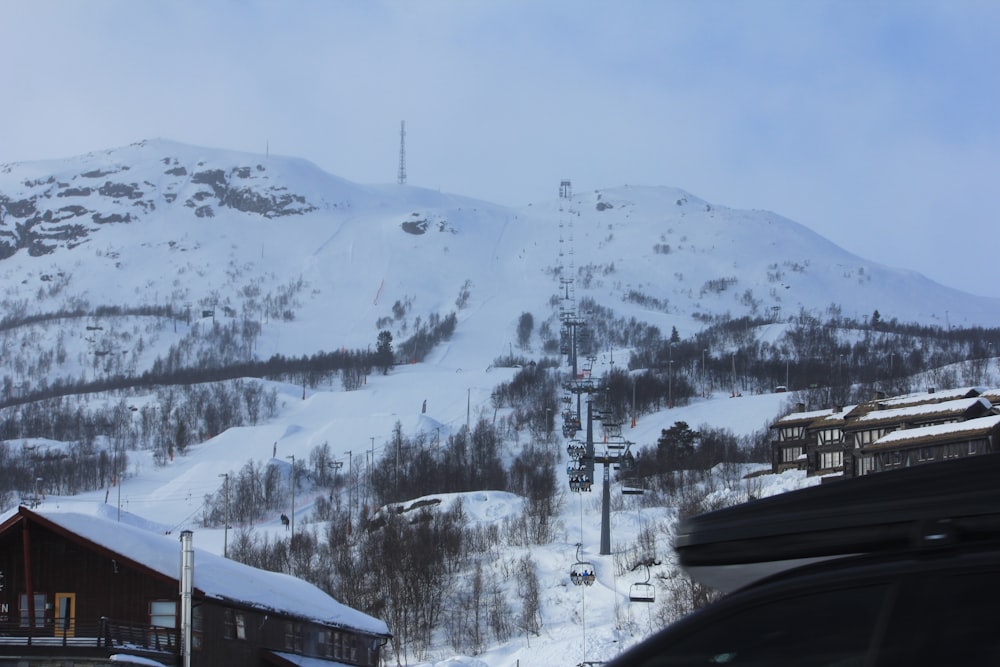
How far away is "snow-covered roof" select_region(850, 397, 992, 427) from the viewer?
198ft

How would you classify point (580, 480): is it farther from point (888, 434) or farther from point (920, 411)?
point (920, 411)

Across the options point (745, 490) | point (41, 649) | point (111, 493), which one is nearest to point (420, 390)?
point (111, 493)

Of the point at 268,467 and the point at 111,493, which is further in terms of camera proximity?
the point at 111,493

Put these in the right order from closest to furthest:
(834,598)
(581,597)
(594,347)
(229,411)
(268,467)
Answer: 1. (834,598)
2. (581,597)
3. (268,467)
4. (229,411)
5. (594,347)

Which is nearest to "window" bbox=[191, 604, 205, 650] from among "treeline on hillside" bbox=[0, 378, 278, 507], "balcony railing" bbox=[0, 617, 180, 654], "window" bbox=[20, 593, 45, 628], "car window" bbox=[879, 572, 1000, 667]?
"balcony railing" bbox=[0, 617, 180, 654]

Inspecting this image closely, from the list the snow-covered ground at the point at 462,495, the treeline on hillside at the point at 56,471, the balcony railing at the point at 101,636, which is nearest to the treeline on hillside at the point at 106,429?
the treeline on hillside at the point at 56,471

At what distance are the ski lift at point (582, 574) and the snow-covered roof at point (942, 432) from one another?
14.7m

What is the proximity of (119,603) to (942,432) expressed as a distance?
38310mm

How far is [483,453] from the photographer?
359 feet

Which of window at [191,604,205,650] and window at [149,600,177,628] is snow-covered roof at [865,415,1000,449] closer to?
window at [191,604,205,650]

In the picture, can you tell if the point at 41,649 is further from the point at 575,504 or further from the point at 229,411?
the point at 229,411

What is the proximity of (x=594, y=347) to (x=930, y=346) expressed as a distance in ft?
174

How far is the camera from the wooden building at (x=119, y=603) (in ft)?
89.8

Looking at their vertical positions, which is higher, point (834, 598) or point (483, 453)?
point (834, 598)
